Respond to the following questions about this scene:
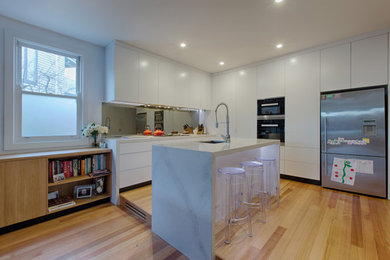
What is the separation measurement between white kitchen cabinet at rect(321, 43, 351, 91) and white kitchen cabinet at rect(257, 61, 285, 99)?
657 mm

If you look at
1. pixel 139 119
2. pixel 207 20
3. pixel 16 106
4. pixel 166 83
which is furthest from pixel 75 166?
pixel 207 20

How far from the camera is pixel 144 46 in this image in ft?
10.0

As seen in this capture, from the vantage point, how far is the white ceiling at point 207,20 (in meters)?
2.01

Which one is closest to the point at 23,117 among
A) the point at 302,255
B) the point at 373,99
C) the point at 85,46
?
the point at 85,46

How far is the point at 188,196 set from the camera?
1489 mm

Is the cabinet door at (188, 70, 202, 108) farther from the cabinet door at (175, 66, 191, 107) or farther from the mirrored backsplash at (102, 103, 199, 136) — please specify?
the mirrored backsplash at (102, 103, 199, 136)

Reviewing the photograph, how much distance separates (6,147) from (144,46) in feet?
7.77

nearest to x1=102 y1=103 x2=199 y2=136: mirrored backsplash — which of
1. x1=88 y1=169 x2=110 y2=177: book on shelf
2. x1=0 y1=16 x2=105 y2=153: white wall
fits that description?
x1=0 y1=16 x2=105 y2=153: white wall

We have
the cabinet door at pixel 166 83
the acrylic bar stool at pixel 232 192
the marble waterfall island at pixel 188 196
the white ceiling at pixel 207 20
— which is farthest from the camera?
the cabinet door at pixel 166 83

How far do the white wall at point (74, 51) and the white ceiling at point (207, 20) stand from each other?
0.38 ft

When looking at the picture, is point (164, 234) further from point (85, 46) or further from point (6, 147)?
point (85, 46)

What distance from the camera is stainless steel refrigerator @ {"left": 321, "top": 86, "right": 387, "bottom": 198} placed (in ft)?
8.53

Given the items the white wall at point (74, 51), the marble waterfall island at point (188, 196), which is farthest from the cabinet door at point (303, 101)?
the white wall at point (74, 51)

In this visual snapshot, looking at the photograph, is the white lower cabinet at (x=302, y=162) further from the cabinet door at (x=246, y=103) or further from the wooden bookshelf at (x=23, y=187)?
the wooden bookshelf at (x=23, y=187)
